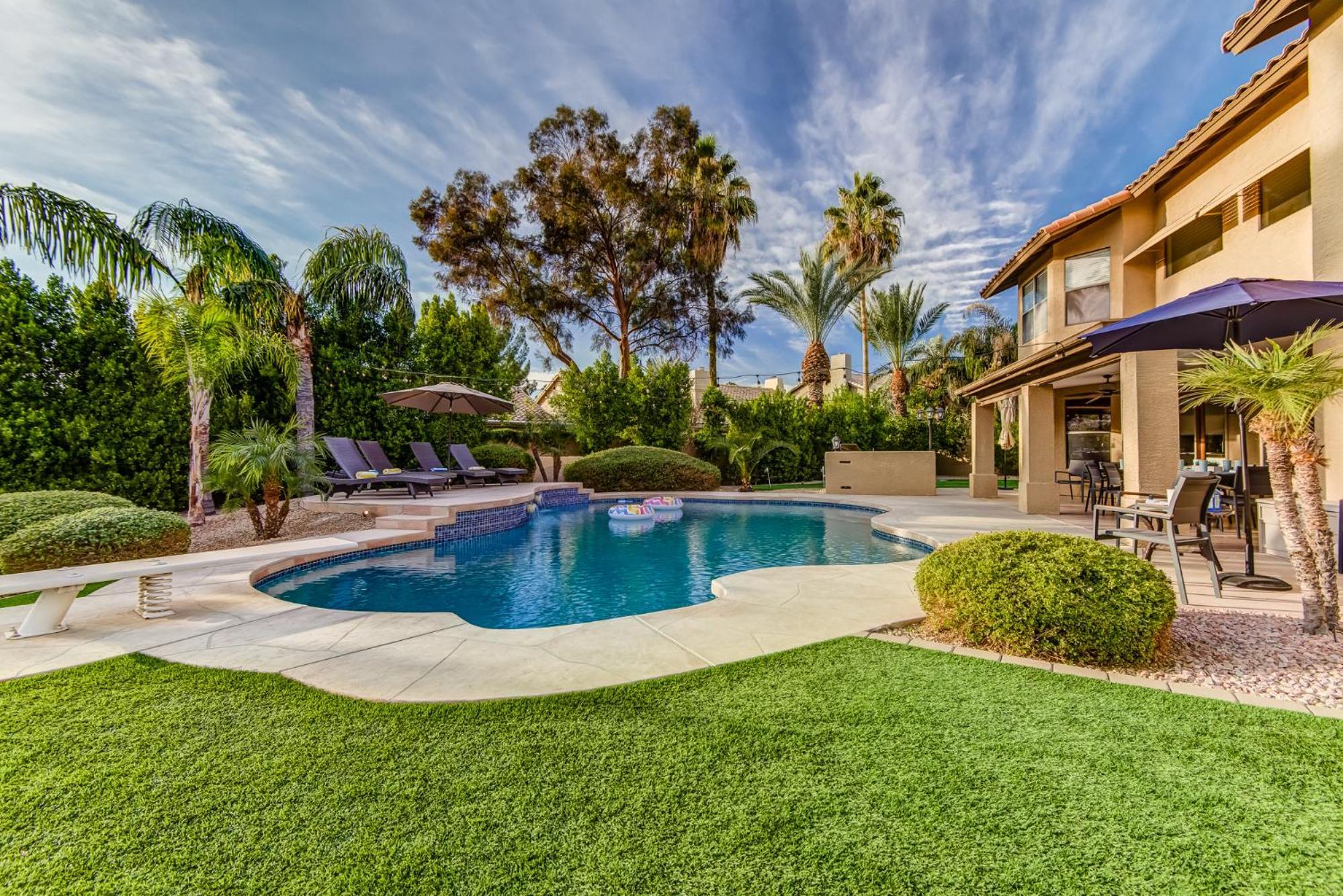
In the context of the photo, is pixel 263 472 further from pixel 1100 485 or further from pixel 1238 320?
pixel 1100 485

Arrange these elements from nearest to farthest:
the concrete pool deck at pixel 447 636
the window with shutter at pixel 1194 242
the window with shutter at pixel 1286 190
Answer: the concrete pool deck at pixel 447 636
the window with shutter at pixel 1286 190
the window with shutter at pixel 1194 242

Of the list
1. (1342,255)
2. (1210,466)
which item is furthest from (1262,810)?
(1210,466)

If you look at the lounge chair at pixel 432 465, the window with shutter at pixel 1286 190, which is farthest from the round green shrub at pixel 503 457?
the window with shutter at pixel 1286 190

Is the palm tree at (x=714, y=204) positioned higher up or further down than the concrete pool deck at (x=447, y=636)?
higher up

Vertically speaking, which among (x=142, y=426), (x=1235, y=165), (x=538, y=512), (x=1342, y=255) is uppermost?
(x=1235, y=165)

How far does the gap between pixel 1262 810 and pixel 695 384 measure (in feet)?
112

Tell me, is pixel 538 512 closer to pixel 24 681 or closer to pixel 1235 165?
pixel 24 681

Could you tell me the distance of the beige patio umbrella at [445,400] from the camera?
42.5ft

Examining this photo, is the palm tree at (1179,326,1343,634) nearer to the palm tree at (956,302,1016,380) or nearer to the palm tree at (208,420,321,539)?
the palm tree at (208,420,321,539)

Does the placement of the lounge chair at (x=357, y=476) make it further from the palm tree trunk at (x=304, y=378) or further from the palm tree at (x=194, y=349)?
the palm tree at (x=194, y=349)

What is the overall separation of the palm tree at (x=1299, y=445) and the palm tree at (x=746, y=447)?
14153mm

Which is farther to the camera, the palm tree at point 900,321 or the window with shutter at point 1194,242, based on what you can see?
the palm tree at point 900,321

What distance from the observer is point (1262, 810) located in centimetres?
210

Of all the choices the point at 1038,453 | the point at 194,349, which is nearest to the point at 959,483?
the point at 1038,453
